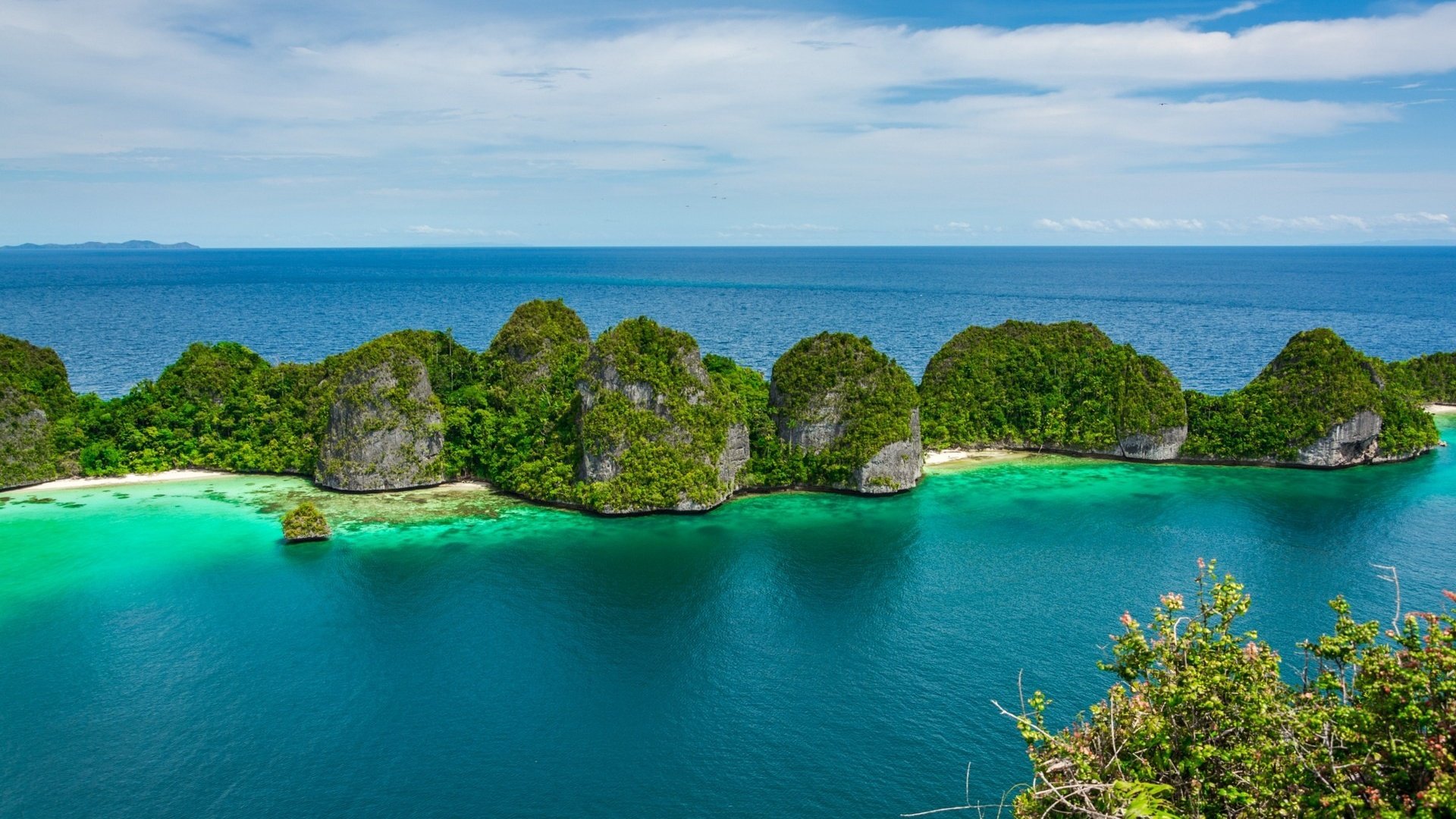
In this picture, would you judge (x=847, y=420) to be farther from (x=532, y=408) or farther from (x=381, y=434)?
(x=381, y=434)

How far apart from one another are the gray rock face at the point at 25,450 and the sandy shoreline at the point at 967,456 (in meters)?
56.8

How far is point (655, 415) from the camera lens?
156 feet

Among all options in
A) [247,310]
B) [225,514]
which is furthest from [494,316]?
[225,514]

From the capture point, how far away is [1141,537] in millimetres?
41844

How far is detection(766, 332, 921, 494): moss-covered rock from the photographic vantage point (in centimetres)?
4997

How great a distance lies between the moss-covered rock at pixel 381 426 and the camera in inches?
1945

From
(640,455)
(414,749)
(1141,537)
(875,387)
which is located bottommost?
(414,749)

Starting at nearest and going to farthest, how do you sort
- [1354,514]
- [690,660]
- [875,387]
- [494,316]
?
[690,660]
[1354,514]
[875,387]
[494,316]

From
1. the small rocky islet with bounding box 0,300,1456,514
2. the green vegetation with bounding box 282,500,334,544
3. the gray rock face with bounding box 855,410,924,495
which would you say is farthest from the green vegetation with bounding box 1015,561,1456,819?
the green vegetation with bounding box 282,500,334,544

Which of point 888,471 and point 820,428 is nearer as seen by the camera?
point 888,471

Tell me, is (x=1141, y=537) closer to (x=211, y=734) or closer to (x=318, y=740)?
(x=318, y=740)

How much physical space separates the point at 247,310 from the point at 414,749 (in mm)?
141084

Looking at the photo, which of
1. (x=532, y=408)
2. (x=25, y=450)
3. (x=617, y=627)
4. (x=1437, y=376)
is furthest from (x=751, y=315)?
(x=617, y=627)

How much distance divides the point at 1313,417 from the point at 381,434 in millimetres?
59378
